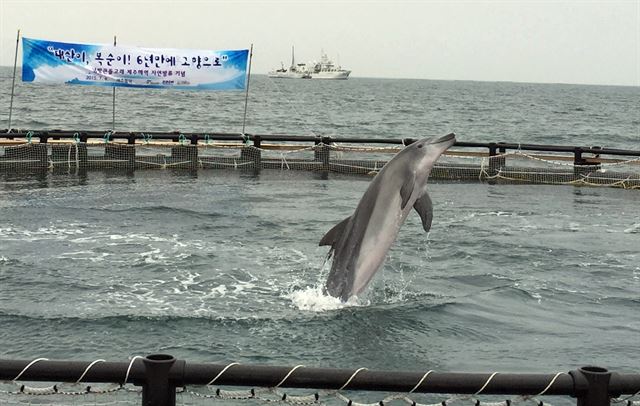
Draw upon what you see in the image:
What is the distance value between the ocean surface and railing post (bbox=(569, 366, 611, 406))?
5079mm

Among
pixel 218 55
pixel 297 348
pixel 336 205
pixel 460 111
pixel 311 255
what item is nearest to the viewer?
pixel 297 348

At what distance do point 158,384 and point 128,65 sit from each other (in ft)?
84.7

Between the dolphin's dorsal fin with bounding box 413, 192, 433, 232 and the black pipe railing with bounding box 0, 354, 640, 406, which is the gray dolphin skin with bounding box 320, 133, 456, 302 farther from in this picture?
the black pipe railing with bounding box 0, 354, 640, 406

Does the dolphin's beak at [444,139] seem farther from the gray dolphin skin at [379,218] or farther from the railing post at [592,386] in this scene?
A: the railing post at [592,386]

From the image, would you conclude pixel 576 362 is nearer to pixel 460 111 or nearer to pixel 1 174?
pixel 1 174

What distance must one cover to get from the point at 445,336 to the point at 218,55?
68.8ft

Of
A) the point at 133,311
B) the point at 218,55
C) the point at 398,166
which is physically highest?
the point at 218,55

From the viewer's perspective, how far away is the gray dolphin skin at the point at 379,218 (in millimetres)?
11766

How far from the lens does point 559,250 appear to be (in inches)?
709

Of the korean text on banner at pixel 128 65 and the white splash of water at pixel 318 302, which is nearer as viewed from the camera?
the white splash of water at pixel 318 302

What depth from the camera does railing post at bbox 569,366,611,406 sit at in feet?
17.8

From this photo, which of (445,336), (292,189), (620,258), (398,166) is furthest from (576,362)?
(292,189)

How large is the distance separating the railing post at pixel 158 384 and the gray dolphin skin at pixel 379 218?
6.36m

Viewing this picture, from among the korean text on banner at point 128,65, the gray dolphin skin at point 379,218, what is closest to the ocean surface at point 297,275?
the gray dolphin skin at point 379,218
